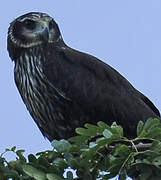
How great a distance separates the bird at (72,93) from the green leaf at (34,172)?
187cm

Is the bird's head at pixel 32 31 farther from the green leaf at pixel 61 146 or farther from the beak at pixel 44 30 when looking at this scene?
the green leaf at pixel 61 146

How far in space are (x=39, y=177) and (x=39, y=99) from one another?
220 centimetres

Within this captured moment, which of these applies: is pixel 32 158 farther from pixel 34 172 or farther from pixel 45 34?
pixel 45 34

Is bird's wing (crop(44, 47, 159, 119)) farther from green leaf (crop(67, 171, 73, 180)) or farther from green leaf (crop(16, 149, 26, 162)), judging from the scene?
green leaf (crop(67, 171, 73, 180))

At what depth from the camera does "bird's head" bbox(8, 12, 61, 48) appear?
6.39 m

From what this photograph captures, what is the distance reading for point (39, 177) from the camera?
3.47 metres

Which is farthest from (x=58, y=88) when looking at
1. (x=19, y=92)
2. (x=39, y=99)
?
(x=19, y=92)

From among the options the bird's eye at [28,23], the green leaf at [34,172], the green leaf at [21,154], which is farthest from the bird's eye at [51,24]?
the green leaf at [34,172]

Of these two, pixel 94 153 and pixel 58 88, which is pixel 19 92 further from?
pixel 94 153

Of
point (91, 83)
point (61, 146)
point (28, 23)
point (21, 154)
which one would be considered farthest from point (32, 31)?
point (61, 146)

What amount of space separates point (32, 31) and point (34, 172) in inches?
125

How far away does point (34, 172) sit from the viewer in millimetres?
3506

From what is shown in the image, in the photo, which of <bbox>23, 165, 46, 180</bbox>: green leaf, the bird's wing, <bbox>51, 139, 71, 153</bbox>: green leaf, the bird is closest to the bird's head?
the bird

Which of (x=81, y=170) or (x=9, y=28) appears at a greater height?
(x=9, y=28)
